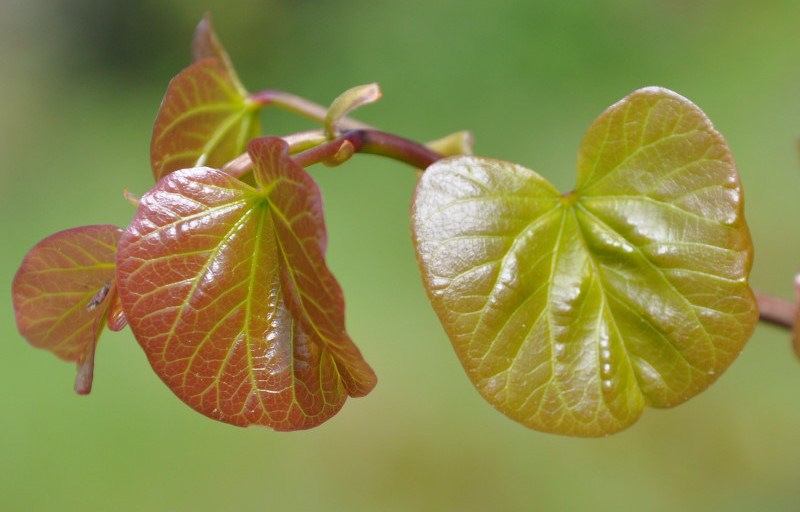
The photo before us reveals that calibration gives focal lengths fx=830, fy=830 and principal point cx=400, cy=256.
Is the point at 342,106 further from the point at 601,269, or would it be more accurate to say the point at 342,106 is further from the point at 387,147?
the point at 601,269

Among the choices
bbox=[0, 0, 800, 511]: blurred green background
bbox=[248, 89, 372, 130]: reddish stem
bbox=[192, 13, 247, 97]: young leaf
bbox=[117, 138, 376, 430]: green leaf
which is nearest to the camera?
bbox=[117, 138, 376, 430]: green leaf

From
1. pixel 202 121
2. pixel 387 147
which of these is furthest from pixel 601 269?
pixel 202 121

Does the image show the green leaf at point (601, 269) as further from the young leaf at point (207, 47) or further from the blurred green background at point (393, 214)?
the blurred green background at point (393, 214)

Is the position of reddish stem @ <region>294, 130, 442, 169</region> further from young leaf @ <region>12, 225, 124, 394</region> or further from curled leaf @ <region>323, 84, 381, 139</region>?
young leaf @ <region>12, 225, 124, 394</region>

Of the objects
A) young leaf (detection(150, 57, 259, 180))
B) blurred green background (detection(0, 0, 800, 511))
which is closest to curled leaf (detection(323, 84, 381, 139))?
young leaf (detection(150, 57, 259, 180))

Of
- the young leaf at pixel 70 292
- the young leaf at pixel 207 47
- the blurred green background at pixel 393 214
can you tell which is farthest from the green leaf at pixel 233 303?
the blurred green background at pixel 393 214

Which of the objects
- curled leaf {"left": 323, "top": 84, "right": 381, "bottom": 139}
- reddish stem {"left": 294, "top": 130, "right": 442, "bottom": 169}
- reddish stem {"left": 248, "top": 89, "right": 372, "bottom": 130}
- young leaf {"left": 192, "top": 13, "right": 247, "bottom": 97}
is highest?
young leaf {"left": 192, "top": 13, "right": 247, "bottom": 97}

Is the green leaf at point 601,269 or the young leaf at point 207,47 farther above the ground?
the young leaf at point 207,47

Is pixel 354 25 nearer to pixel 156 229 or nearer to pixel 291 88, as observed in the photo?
pixel 291 88
